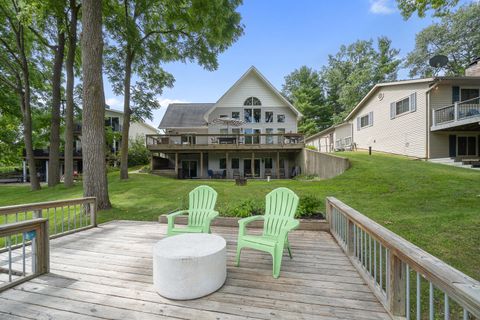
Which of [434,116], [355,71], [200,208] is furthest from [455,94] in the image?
[355,71]

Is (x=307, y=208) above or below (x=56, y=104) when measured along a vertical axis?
below

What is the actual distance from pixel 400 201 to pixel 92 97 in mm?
8345

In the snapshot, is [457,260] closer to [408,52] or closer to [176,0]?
[176,0]

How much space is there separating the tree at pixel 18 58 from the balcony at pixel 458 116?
69.4 feet

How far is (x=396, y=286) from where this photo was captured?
1885 millimetres

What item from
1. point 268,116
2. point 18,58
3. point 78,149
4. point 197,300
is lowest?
point 197,300

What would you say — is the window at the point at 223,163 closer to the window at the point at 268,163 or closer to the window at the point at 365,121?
the window at the point at 268,163

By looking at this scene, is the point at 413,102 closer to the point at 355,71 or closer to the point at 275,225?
the point at 275,225

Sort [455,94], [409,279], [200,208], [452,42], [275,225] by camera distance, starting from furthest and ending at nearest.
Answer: [452,42] < [455,94] < [200,208] < [275,225] < [409,279]

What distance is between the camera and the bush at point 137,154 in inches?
851

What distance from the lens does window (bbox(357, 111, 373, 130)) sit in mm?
17298

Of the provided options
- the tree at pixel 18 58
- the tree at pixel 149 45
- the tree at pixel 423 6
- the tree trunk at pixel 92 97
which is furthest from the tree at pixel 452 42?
the tree at pixel 18 58

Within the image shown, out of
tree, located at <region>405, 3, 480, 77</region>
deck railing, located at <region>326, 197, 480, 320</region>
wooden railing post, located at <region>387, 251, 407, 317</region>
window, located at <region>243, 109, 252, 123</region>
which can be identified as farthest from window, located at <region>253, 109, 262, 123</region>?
tree, located at <region>405, 3, 480, 77</region>

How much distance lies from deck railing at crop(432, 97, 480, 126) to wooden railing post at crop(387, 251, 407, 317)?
1242cm
